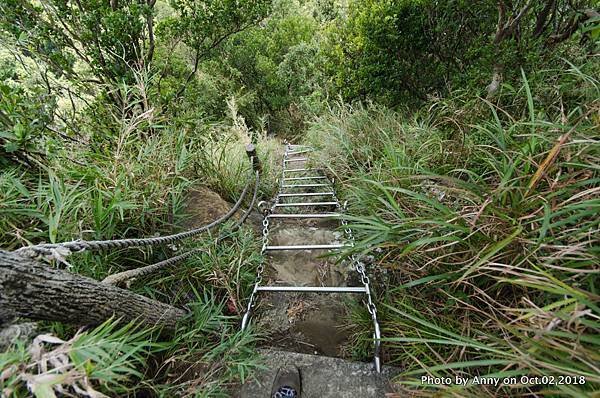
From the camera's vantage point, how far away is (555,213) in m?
0.96

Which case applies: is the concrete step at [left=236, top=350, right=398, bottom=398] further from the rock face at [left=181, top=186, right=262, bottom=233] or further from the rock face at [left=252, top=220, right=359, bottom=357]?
the rock face at [left=181, top=186, right=262, bottom=233]

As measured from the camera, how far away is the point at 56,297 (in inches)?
31.3

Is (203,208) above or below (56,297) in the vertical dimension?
below

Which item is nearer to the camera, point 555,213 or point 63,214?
point 555,213

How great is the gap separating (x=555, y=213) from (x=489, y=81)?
2.12m

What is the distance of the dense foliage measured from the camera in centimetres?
88

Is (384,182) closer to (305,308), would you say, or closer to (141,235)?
(305,308)

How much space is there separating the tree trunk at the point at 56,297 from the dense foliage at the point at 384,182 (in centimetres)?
9

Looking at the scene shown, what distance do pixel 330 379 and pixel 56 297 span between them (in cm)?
112

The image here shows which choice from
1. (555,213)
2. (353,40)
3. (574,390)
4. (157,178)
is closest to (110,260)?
(157,178)

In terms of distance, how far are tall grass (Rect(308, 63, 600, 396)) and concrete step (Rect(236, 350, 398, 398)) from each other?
0.13m

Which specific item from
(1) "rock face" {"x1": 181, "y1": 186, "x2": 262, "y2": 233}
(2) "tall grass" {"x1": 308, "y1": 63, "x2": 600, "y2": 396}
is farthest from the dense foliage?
(1) "rock face" {"x1": 181, "y1": 186, "x2": 262, "y2": 233}

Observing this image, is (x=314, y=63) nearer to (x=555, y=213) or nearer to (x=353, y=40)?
(x=353, y=40)

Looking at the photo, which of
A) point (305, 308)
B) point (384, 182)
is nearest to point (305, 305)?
point (305, 308)
